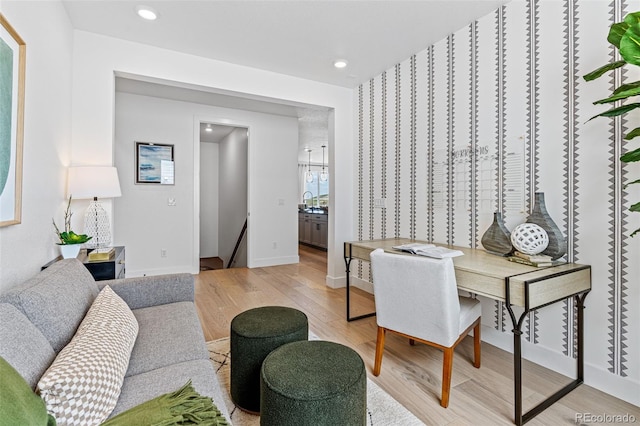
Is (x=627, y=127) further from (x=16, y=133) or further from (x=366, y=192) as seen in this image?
(x=16, y=133)

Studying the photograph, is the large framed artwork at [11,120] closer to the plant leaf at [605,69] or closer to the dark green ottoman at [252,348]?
the dark green ottoman at [252,348]

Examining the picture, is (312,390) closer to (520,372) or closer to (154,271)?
(520,372)

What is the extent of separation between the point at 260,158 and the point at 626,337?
458cm

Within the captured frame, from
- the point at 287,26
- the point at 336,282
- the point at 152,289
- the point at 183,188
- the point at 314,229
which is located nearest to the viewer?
the point at 152,289

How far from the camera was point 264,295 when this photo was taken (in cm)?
360

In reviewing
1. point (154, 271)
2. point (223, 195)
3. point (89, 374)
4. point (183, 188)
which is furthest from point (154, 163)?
point (89, 374)

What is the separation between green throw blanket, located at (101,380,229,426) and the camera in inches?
31.3

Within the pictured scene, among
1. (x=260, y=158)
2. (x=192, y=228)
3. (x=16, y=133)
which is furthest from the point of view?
(x=260, y=158)

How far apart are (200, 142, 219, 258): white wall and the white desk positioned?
594 centimetres

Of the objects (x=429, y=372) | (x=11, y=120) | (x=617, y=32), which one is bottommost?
(x=429, y=372)

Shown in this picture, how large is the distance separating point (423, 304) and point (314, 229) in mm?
5750

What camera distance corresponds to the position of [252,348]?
1.57m

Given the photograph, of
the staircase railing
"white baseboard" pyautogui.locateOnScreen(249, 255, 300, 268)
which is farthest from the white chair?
the staircase railing

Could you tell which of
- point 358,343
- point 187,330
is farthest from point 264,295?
point 187,330
